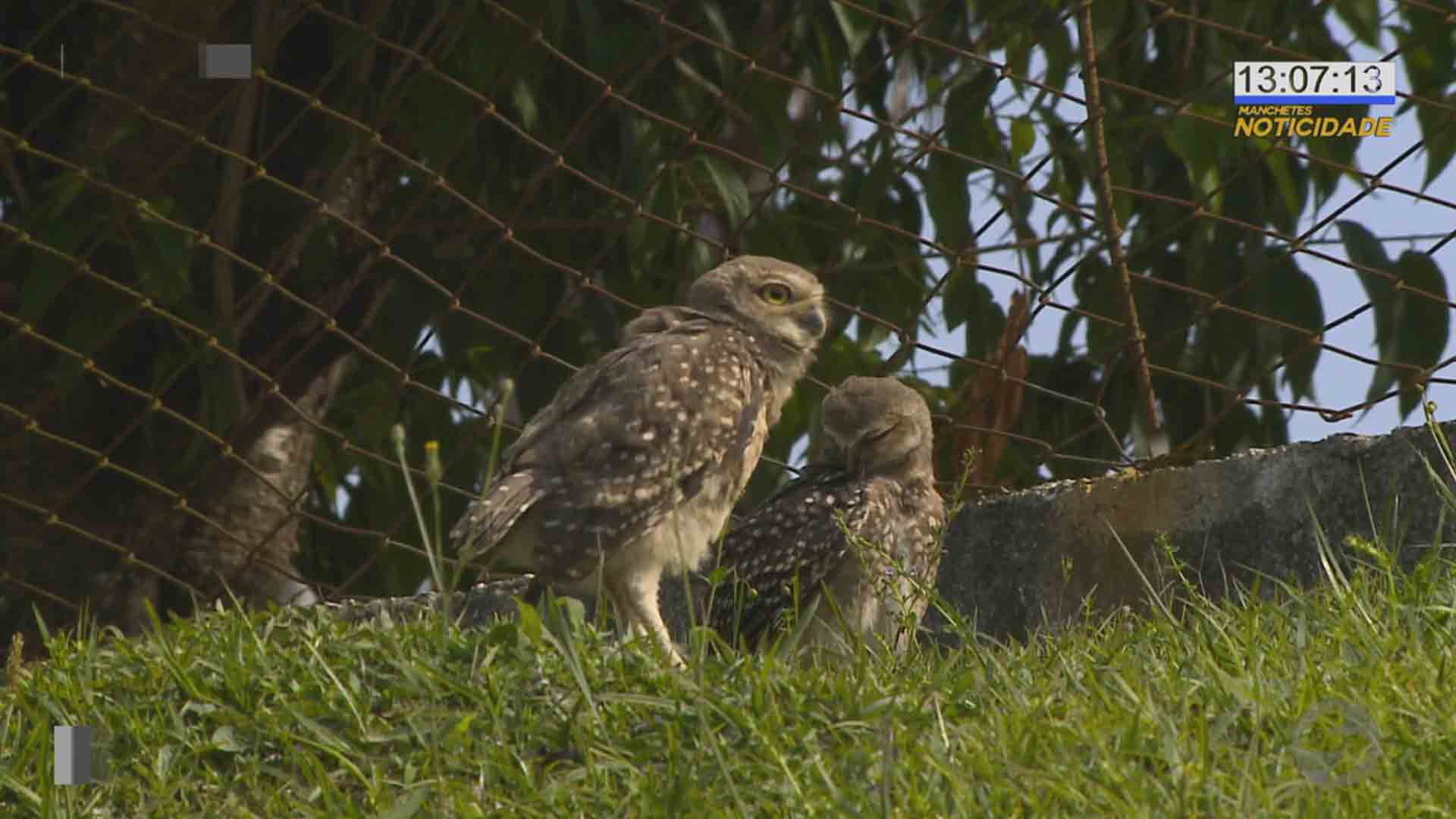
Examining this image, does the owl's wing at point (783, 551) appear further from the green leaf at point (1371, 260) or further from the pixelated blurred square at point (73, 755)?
the pixelated blurred square at point (73, 755)

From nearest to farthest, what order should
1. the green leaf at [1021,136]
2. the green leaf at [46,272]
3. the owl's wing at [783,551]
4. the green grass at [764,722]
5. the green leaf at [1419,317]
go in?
the green grass at [764,722]
the green leaf at [1419,317]
the owl's wing at [783,551]
the green leaf at [46,272]
the green leaf at [1021,136]

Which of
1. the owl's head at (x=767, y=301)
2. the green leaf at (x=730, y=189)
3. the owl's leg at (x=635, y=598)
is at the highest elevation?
the green leaf at (x=730, y=189)

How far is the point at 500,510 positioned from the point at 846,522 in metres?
1.05

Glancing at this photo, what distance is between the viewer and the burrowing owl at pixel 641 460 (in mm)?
5254

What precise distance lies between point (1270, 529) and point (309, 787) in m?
2.78

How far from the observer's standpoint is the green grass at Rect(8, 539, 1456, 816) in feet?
10.6

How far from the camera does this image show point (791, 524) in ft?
19.8

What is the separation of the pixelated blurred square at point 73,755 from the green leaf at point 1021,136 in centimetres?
400

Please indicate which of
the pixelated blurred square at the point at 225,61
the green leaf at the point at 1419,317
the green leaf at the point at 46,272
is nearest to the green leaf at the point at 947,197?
the green leaf at the point at 1419,317

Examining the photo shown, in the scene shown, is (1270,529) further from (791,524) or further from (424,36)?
(424,36)

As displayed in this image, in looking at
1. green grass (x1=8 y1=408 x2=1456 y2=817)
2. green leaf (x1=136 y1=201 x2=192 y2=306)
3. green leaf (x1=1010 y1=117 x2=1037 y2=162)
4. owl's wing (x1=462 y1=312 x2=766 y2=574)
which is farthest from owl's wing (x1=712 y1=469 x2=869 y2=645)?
green leaf (x1=136 y1=201 x2=192 y2=306)

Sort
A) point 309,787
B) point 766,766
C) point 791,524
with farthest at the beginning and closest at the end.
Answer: point 791,524 < point 309,787 < point 766,766

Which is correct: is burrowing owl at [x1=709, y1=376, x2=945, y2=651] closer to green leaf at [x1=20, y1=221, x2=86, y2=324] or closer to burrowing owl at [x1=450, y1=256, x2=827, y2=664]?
burrowing owl at [x1=450, y1=256, x2=827, y2=664]

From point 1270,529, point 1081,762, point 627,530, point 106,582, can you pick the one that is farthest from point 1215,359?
point 1081,762
